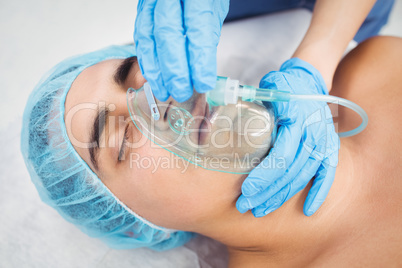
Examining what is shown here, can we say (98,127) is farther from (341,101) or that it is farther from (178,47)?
(341,101)

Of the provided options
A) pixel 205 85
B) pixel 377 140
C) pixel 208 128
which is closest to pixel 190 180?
pixel 208 128

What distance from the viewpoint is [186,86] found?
944 millimetres

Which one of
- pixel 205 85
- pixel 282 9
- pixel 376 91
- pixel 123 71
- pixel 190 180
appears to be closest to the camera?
pixel 205 85

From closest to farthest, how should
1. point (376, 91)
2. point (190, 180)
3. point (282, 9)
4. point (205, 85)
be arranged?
point (205, 85), point (190, 180), point (376, 91), point (282, 9)

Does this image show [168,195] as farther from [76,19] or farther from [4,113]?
[76,19]

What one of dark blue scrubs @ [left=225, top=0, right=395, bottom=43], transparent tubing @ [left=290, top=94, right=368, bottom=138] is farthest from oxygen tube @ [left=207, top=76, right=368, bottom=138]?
dark blue scrubs @ [left=225, top=0, right=395, bottom=43]

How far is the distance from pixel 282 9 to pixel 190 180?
5.37ft

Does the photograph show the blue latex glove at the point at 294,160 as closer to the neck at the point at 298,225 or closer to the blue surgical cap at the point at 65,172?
the neck at the point at 298,225

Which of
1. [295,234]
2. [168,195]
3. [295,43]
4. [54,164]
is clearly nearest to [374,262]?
[295,234]

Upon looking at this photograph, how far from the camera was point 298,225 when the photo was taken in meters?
1.20

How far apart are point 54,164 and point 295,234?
104 cm

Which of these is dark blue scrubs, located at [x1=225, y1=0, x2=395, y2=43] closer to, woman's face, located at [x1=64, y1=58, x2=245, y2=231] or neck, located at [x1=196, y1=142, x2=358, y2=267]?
woman's face, located at [x1=64, y1=58, x2=245, y2=231]

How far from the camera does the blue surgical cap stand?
1.26 metres

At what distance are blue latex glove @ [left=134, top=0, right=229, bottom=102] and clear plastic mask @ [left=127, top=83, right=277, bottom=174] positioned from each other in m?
0.06
